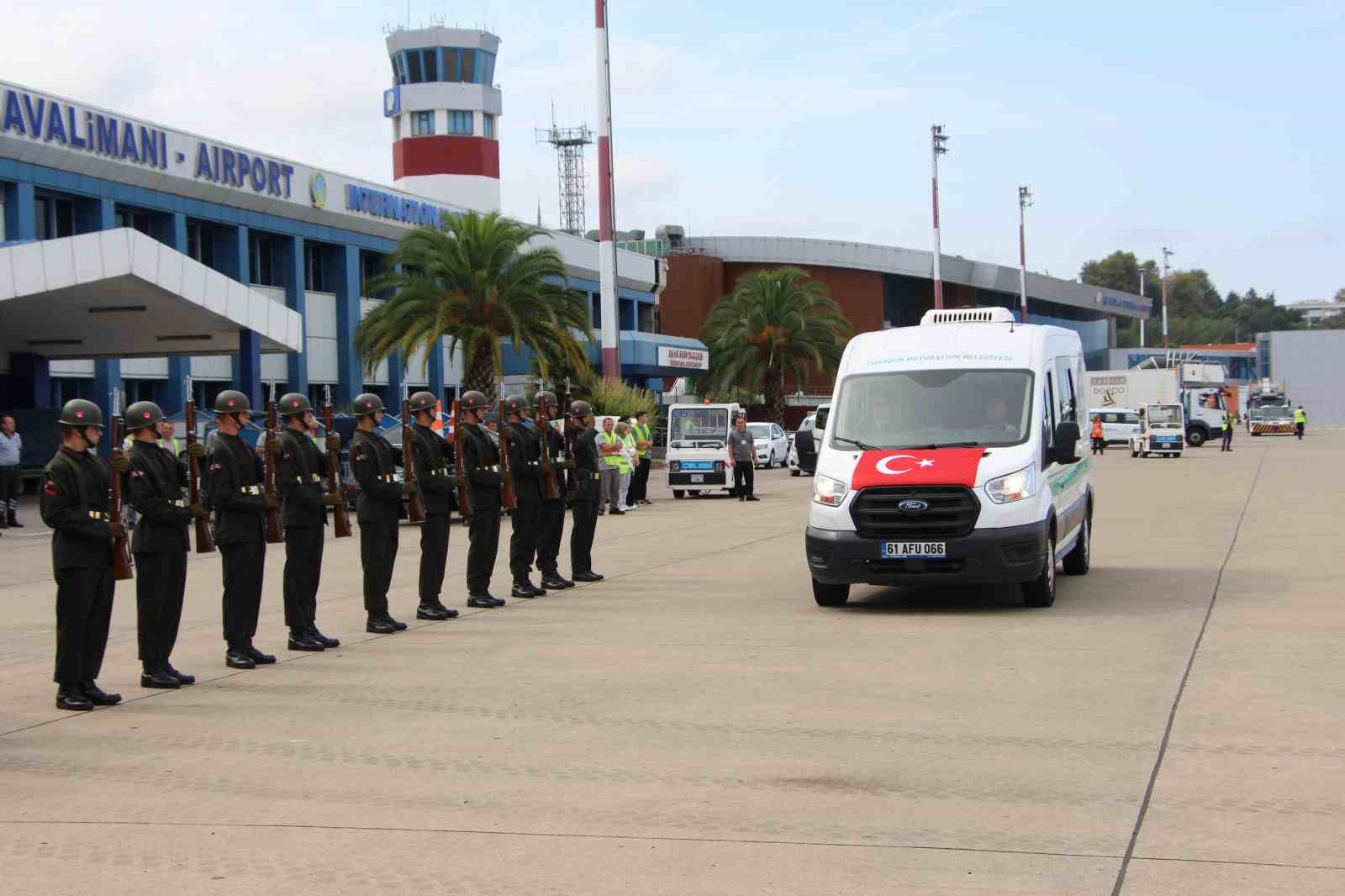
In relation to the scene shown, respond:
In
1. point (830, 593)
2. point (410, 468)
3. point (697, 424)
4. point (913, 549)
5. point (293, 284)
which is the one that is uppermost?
point (293, 284)

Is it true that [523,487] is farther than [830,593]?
Yes

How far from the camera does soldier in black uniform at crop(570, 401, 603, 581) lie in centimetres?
1622

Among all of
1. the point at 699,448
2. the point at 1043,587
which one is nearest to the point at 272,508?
the point at 1043,587

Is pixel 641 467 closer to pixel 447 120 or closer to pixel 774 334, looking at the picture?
pixel 774 334

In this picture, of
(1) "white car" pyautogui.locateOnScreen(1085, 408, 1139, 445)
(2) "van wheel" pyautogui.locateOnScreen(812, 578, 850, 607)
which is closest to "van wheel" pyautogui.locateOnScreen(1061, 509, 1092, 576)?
(2) "van wheel" pyautogui.locateOnScreen(812, 578, 850, 607)

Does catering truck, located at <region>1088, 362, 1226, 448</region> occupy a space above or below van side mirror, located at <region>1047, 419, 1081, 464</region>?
above

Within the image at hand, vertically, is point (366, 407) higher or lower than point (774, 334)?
lower

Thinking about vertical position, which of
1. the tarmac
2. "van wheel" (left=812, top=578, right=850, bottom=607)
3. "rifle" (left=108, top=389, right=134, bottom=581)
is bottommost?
the tarmac

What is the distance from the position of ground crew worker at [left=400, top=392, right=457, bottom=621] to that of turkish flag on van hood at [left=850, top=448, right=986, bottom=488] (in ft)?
11.3

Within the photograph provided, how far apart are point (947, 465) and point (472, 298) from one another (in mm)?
26977

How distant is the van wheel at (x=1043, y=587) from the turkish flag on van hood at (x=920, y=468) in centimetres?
97

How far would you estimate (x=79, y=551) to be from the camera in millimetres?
9305

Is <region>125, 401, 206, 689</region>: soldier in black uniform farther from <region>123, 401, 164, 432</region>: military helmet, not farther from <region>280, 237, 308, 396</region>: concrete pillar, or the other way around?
<region>280, 237, 308, 396</region>: concrete pillar

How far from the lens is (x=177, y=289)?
3019cm
